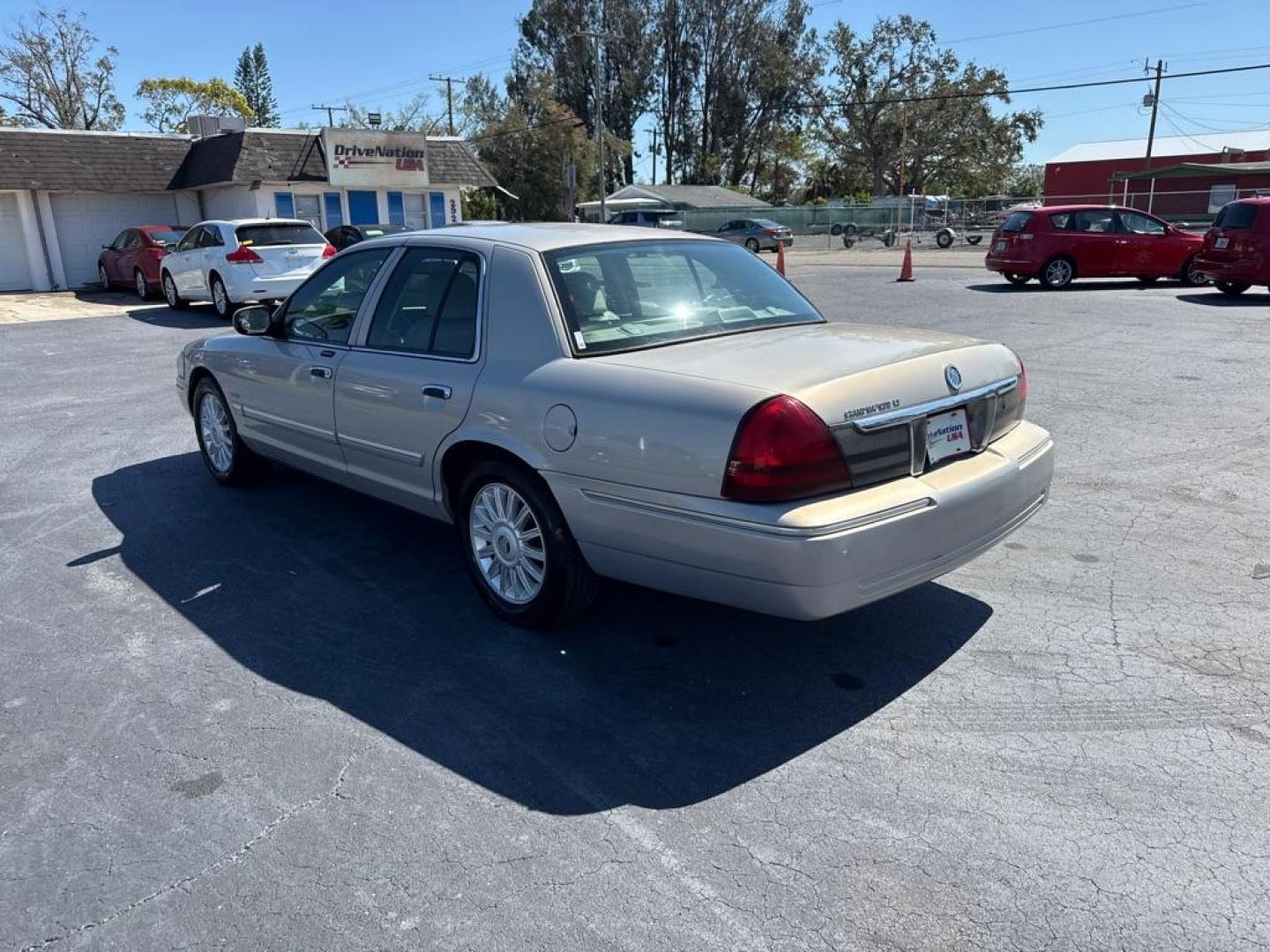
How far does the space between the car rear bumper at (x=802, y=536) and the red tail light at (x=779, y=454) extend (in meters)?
0.05

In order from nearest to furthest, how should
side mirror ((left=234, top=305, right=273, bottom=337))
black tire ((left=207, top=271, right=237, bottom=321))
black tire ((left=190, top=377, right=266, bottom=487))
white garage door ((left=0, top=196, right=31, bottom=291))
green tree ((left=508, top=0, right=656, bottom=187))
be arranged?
side mirror ((left=234, top=305, right=273, bottom=337)) < black tire ((left=190, top=377, right=266, bottom=487)) < black tire ((left=207, top=271, right=237, bottom=321)) < white garage door ((left=0, top=196, right=31, bottom=291)) < green tree ((left=508, top=0, right=656, bottom=187))

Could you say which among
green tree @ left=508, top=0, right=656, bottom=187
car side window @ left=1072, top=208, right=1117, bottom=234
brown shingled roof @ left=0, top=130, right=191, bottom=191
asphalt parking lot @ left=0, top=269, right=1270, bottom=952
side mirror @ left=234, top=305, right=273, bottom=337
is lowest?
asphalt parking lot @ left=0, top=269, right=1270, bottom=952

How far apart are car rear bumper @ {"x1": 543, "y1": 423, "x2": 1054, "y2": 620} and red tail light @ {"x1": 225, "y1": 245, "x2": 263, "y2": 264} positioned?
1326 cm

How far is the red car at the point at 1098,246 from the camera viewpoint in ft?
59.9

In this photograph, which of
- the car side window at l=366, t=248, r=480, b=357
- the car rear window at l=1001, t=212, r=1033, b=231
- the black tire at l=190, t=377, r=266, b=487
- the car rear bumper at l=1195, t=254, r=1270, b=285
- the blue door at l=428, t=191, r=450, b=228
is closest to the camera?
the car side window at l=366, t=248, r=480, b=357

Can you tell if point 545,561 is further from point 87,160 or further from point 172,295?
point 87,160

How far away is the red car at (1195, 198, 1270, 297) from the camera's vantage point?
611 inches

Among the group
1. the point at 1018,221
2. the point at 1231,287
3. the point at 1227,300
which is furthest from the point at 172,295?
the point at 1231,287

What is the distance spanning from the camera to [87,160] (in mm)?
24000

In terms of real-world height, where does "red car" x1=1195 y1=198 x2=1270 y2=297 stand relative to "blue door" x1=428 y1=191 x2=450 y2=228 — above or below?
below

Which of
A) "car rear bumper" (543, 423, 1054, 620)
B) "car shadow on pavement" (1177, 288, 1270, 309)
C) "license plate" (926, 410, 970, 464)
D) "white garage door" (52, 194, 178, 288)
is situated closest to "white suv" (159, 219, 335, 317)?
"white garage door" (52, 194, 178, 288)

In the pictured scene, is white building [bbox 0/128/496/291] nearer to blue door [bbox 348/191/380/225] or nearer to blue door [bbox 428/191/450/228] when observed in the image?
blue door [bbox 348/191/380/225]

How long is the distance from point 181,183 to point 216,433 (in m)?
22.6

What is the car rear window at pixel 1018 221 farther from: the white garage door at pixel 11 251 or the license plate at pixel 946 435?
the white garage door at pixel 11 251
